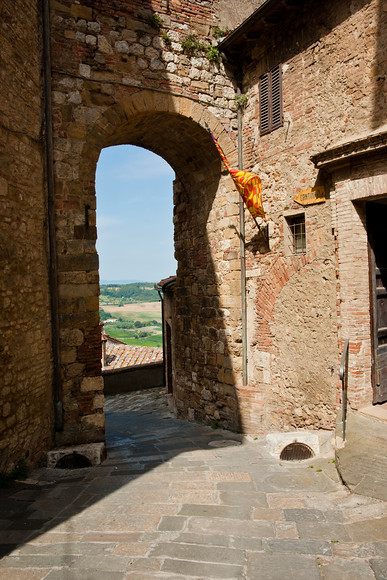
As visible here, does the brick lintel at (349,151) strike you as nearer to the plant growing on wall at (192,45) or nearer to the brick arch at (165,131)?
the brick arch at (165,131)

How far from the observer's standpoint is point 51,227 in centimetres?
596

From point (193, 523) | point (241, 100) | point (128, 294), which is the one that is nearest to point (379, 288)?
point (193, 523)

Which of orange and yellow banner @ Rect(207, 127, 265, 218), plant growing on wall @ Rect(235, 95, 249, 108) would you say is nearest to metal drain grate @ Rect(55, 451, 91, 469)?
orange and yellow banner @ Rect(207, 127, 265, 218)

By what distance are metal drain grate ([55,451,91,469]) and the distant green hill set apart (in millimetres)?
101725

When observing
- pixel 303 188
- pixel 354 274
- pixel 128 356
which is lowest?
pixel 128 356

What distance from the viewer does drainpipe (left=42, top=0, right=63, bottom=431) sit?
5.94 metres

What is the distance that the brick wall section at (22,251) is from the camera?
193 inches

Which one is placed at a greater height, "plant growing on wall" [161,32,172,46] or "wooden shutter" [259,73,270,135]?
"plant growing on wall" [161,32,172,46]

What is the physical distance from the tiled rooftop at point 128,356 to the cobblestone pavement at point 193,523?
522 inches

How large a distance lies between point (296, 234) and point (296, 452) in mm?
2926

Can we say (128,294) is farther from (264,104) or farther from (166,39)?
(264,104)

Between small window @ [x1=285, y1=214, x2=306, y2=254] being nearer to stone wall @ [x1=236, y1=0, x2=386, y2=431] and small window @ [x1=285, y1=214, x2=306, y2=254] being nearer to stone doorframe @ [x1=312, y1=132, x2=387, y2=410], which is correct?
stone wall @ [x1=236, y1=0, x2=386, y2=431]

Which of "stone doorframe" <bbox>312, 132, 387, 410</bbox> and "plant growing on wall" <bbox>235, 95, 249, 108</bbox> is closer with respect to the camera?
"stone doorframe" <bbox>312, 132, 387, 410</bbox>

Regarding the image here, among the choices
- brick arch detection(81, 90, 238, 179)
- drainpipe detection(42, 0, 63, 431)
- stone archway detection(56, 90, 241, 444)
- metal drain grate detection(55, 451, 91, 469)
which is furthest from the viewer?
brick arch detection(81, 90, 238, 179)
